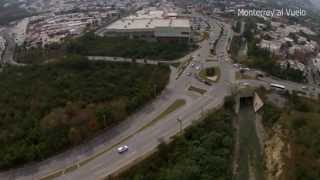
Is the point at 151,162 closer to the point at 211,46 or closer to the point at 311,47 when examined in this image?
the point at 211,46

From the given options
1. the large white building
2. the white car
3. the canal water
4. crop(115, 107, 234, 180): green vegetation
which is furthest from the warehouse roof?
the white car

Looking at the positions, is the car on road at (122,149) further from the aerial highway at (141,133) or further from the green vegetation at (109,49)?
the green vegetation at (109,49)

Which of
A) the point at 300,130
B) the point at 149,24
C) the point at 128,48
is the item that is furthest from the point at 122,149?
the point at 149,24

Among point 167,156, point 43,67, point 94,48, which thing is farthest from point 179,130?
point 94,48

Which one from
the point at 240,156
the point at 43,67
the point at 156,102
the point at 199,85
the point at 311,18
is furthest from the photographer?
the point at 311,18

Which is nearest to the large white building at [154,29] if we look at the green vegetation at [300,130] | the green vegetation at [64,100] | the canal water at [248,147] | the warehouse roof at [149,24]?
the warehouse roof at [149,24]
